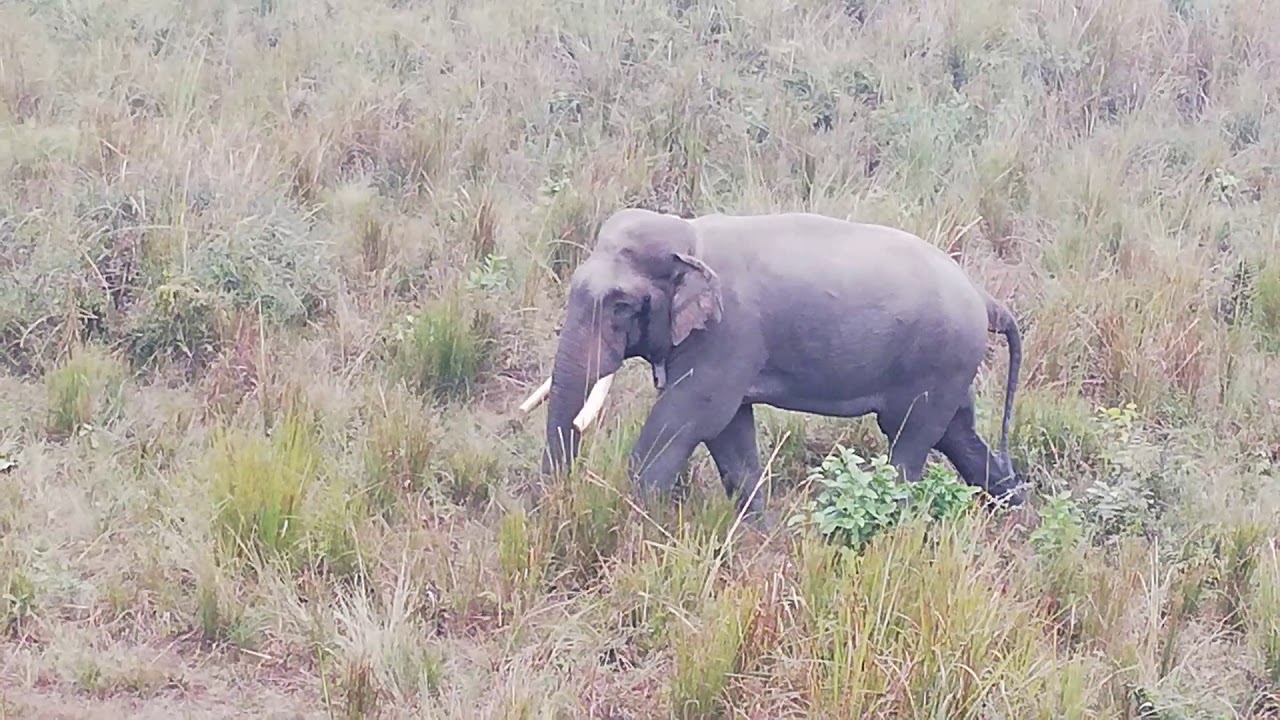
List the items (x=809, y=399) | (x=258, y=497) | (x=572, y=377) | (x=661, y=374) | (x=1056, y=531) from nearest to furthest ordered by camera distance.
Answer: (x=258, y=497) → (x=1056, y=531) → (x=572, y=377) → (x=661, y=374) → (x=809, y=399)

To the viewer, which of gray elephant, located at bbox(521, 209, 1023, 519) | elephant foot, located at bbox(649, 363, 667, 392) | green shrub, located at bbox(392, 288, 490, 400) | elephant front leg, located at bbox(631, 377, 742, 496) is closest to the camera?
gray elephant, located at bbox(521, 209, 1023, 519)

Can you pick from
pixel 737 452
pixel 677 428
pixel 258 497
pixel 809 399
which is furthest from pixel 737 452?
pixel 258 497

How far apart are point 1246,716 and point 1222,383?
9.24 feet

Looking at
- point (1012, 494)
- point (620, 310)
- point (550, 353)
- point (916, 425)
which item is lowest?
point (1012, 494)

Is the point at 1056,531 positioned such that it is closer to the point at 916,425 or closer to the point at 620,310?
the point at 916,425

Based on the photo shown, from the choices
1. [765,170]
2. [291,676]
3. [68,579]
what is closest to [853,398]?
[291,676]

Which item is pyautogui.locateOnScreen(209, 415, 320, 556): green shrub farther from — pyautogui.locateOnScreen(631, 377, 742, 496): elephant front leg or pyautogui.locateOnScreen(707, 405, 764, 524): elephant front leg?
pyautogui.locateOnScreen(707, 405, 764, 524): elephant front leg

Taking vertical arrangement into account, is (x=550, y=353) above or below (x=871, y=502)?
below

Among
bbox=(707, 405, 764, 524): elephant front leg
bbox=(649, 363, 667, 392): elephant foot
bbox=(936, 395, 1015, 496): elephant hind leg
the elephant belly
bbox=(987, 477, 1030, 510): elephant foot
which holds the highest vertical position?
bbox=(649, 363, 667, 392): elephant foot

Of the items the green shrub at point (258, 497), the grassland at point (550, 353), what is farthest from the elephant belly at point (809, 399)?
the green shrub at point (258, 497)

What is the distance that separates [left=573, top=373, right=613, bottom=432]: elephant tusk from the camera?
206 inches

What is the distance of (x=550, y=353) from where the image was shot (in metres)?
7.07

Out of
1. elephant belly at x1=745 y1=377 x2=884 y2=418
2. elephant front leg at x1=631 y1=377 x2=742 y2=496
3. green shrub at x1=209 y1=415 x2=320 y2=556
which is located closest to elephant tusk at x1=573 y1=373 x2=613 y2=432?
elephant front leg at x1=631 y1=377 x2=742 y2=496

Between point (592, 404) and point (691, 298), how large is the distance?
507 mm
